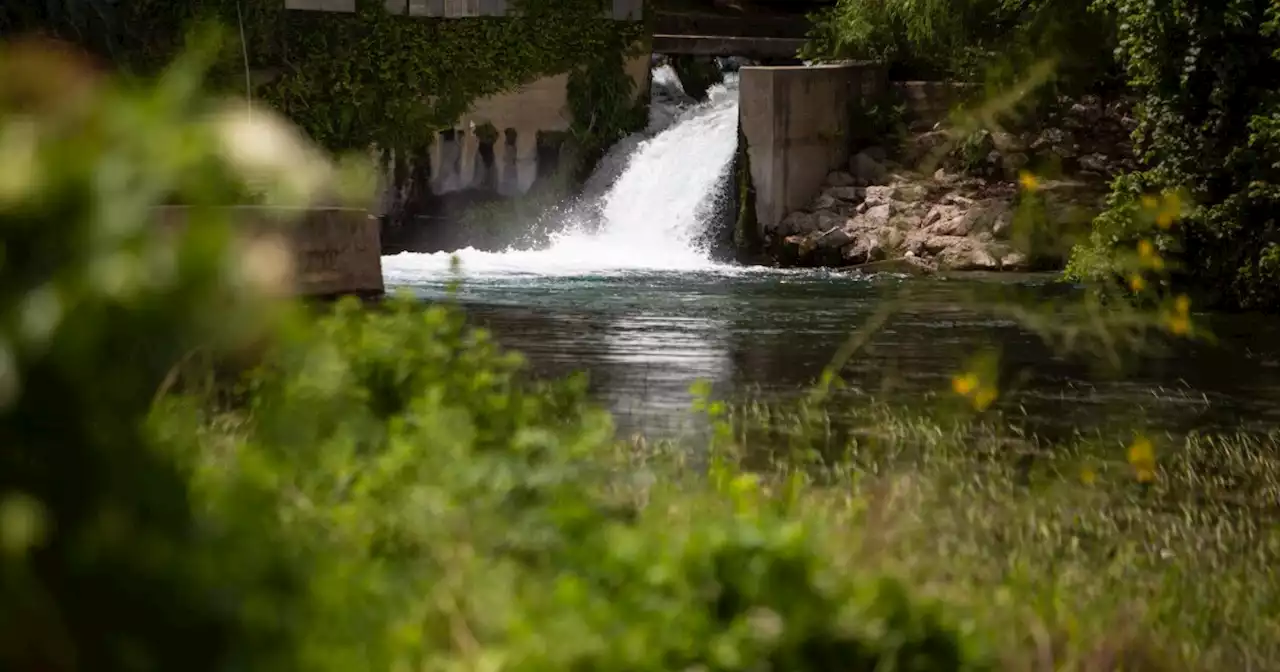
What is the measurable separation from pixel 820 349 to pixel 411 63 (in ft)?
51.3

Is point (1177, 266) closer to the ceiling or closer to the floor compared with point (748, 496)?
closer to the floor

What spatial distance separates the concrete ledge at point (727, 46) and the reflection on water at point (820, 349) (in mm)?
9288

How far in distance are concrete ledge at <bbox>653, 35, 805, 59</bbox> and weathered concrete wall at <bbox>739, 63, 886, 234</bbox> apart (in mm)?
4851

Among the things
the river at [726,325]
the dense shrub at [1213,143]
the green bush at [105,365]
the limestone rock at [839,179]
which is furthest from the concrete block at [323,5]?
the green bush at [105,365]

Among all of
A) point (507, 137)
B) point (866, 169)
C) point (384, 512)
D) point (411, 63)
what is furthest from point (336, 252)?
point (411, 63)

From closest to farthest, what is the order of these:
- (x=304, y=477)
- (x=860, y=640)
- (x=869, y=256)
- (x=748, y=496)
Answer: (x=860, y=640)
(x=304, y=477)
(x=748, y=496)
(x=869, y=256)

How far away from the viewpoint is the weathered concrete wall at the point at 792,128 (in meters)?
23.0

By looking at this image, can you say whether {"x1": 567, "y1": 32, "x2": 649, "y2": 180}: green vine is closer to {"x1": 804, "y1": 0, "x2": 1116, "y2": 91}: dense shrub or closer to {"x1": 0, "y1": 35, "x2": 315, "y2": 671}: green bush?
{"x1": 804, "y1": 0, "x2": 1116, "y2": 91}: dense shrub

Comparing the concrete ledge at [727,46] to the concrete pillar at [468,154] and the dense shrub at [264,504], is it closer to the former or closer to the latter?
the concrete pillar at [468,154]

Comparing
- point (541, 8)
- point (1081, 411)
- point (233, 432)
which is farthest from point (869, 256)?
point (233, 432)

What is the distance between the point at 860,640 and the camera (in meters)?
3.80

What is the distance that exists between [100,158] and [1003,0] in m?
20.8

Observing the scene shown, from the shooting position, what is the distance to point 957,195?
22328 mm

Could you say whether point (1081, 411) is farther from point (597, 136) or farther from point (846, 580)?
point (597, 136)
